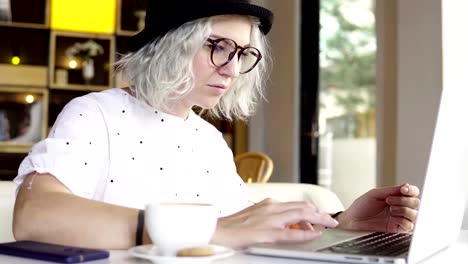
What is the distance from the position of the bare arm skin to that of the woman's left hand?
19.5 inches

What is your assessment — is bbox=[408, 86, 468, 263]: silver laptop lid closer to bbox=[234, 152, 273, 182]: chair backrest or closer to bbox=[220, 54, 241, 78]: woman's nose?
bbox=[220, 54, 241, 78]: woman's nose

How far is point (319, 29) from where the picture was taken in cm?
446

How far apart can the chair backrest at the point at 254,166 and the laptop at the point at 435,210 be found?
254 cm

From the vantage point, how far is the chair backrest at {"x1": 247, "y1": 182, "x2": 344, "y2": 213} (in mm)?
1745

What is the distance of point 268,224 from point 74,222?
26cm

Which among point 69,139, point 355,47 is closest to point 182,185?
point 69,139

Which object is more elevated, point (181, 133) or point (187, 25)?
point (187, 25)

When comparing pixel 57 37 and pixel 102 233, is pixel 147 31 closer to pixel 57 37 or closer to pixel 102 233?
pixel 102 233

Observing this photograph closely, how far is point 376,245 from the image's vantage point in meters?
0.87

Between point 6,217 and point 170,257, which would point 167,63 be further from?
point 170,257

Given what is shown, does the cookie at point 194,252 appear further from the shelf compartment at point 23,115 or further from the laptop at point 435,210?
the shelf compartment at point 23,115

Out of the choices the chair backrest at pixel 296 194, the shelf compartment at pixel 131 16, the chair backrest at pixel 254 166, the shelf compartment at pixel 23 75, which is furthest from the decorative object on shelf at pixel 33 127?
the chair backrest at pixel 296 194

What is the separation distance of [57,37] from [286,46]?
1658mm

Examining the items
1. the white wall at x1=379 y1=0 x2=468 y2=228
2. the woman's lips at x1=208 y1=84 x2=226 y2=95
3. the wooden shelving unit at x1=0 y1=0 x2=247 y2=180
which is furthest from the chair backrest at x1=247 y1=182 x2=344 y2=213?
the wooden shelving unit at x1=0 y1=0 x2=247 y2=180
